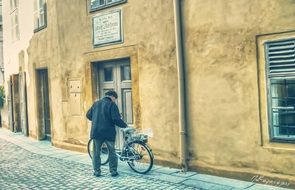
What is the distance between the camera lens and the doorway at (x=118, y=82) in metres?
10.0

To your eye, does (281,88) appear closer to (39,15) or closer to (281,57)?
(281,57)

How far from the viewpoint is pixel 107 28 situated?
10.2m

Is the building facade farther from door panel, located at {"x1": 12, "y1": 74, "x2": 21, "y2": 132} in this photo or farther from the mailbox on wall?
door panel, located at {"x1": 12, "y1": 74, "x2": 21, "y2": 132}

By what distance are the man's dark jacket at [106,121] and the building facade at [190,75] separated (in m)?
1.14

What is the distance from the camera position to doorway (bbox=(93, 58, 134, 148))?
10.0 metres

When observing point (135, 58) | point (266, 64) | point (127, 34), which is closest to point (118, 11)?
point (127, 34)

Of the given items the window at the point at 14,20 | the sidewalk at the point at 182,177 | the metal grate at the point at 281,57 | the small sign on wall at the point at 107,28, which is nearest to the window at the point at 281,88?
the metal grate at the point at 281,57

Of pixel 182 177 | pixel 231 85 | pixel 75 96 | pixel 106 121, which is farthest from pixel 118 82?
pixel 231 85

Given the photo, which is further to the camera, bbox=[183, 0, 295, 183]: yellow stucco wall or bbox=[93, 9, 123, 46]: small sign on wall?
bbox=[93, 9, 123, 46]: small sign on wall

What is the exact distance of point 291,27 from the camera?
649 cm

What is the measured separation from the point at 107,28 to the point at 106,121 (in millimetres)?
3056

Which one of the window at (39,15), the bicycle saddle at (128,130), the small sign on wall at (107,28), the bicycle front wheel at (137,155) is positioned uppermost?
the window at (39,15)

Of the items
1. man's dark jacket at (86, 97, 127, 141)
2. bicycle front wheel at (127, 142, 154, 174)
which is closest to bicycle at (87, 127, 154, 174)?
bicycle front wheel at (127, 142, 154, 174)

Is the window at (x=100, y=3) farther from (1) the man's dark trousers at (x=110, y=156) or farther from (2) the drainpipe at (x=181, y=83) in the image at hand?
(1) the man's dark trousers at (x=110, y=156)
